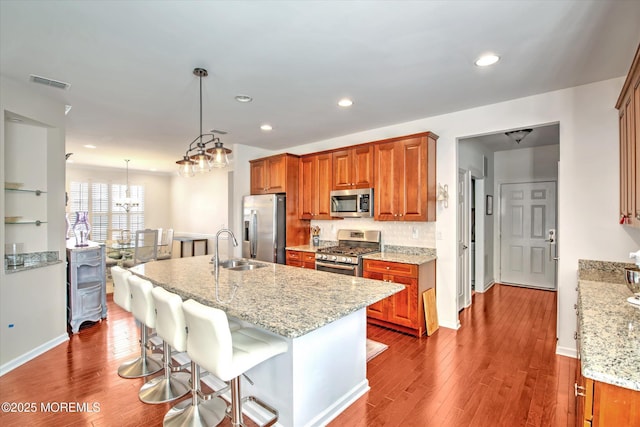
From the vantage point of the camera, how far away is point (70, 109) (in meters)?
3.56

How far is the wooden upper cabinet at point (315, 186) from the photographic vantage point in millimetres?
4730

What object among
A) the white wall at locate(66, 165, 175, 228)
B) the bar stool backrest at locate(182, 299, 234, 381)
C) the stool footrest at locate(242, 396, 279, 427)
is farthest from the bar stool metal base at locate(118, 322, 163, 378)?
the white wall at locate(66, 165, 175, 228)

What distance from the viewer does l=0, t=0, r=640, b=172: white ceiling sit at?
182 cm

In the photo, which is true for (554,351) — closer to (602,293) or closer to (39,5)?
(602,293)

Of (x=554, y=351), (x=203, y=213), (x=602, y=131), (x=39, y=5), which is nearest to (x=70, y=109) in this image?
(x=39, y=5)

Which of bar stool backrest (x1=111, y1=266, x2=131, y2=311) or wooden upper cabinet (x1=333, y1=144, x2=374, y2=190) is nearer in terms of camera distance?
bar stool backrest (x1=111, y1=266, x2=131, y2=311)

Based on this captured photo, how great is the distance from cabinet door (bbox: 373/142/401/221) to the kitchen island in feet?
5.61

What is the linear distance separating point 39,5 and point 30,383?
2.90 m

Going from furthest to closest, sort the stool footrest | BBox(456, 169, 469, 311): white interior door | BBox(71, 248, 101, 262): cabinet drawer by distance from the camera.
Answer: BBox(456, 169, 469, 311): white interior door < BBox(71, 248, 101, 262): cabinet drawer < the stool footrest

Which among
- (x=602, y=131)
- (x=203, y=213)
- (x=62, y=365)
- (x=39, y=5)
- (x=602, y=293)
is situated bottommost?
(x=62, y=365)

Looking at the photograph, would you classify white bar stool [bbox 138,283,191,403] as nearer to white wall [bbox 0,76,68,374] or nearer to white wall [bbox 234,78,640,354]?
white wall [bbox 0,76,68,374]

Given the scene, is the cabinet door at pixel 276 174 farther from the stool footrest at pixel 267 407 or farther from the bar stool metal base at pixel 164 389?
the stool footrest at pixel 267 407

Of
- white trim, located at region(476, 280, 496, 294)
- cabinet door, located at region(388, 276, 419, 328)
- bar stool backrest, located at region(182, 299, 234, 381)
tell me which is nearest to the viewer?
bar stool backrest, located at region(182, 299, 234, 381)

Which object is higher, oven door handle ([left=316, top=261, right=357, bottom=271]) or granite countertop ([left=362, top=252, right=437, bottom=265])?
granite countertop ([left=362, top=252, right=437, bottom=265])
